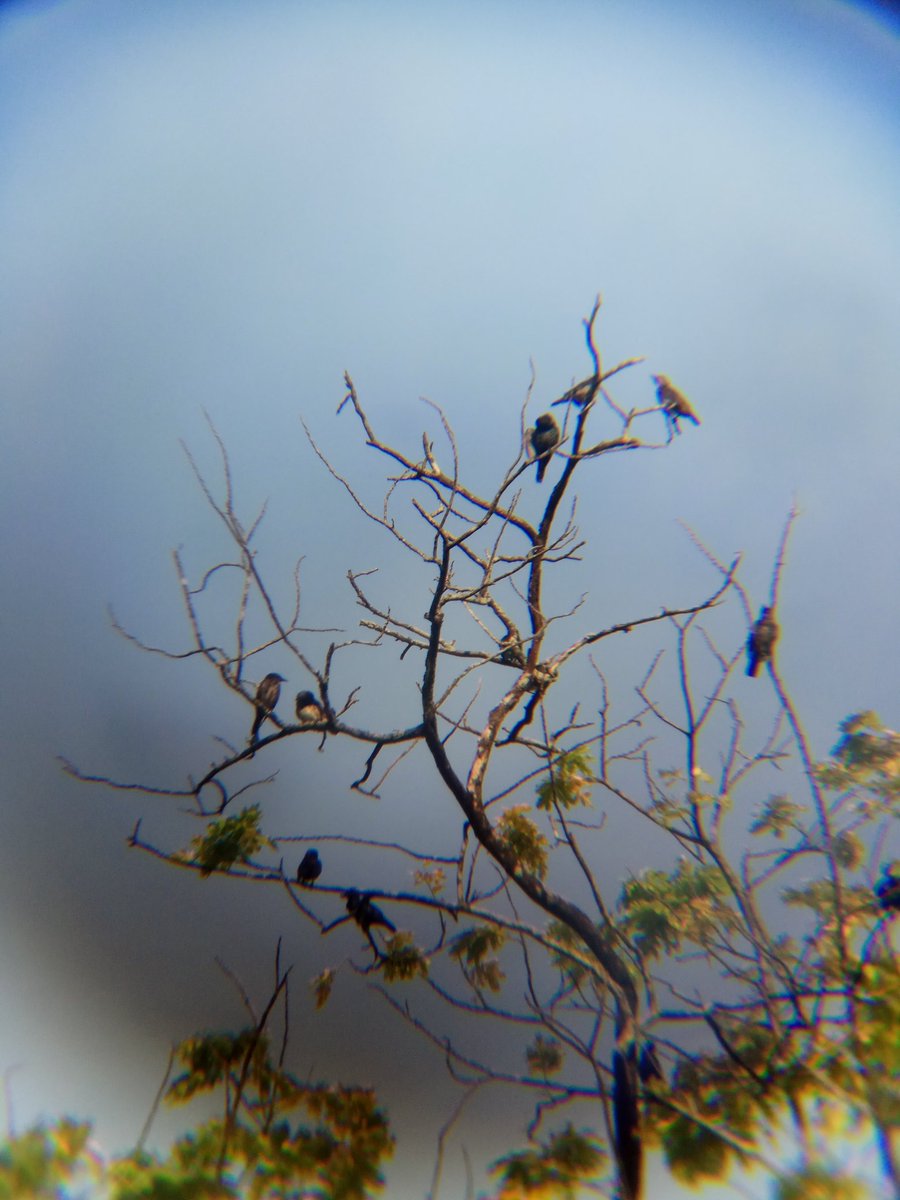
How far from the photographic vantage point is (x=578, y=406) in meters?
3.86

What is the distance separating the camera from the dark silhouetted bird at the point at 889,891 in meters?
3.09

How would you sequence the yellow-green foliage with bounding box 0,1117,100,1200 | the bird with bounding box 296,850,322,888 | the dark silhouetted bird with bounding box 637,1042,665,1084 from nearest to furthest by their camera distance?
1. the yellow-green foliage with bounding box 0,1117,100,1200
2. the dark silhouetted bird with bounding box 637,1042,665,1084
3. the bird with bounding box 296,850,322,888

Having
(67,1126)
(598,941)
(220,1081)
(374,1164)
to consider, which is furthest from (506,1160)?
(67,1126)

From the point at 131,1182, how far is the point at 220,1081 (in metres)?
0.91

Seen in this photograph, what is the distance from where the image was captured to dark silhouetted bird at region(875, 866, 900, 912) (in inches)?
122

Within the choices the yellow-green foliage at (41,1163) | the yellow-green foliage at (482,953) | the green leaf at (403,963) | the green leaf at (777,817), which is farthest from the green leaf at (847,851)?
the yellow-green foliage at (41,1163)

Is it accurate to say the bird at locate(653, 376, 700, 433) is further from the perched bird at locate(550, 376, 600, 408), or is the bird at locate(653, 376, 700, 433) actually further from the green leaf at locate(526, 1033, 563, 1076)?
the green leaf at locate(526, 1033, 563, 1076)

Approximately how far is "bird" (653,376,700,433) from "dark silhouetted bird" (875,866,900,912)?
3157mm

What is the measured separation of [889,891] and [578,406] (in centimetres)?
334

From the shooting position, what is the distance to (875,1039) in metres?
2.22

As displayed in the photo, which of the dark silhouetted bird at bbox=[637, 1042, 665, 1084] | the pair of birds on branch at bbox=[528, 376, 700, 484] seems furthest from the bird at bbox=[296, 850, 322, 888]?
the pair of birds on branch at bbox=[528, 376, 700, 484]

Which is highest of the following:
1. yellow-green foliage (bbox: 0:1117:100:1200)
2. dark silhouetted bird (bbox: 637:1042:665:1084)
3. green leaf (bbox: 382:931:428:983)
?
green leaf (bbox: 382:931:428:983)

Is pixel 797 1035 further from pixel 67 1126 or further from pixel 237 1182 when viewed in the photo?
pixel 67 1126

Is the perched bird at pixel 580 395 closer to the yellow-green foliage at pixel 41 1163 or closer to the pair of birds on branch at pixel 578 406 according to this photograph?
the pair of birds on branch at pixel 578 406
